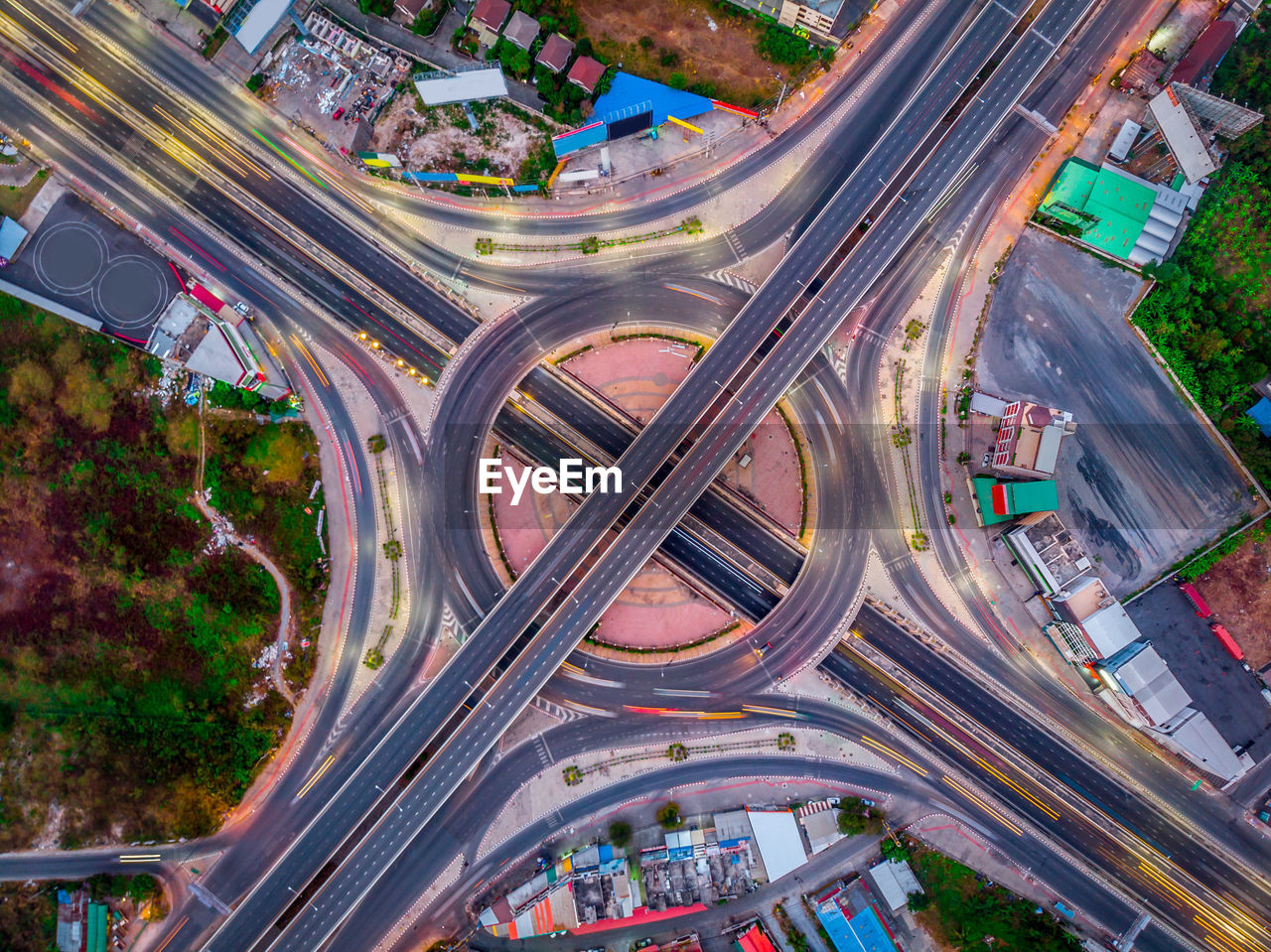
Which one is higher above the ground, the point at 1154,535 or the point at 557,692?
the point at 557,692

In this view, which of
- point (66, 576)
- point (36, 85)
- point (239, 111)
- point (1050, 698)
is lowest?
point (1050, 698)

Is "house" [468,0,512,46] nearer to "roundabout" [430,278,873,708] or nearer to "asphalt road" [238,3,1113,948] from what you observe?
"roundabout" [430,278,873,708]

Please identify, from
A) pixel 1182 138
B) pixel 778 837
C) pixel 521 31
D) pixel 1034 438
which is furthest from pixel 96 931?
pixel 1182 138

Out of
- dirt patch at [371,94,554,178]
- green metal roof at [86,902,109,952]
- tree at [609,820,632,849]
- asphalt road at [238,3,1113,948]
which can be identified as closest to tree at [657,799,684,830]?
tree at [609,820,632,849]

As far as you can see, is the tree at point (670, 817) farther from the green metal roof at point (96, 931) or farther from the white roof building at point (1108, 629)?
the green metal roof at point (96, 931)

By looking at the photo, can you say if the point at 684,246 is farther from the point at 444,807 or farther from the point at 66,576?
the point at 66,576

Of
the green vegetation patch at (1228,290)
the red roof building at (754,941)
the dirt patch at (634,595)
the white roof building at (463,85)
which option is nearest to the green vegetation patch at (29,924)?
the dirt patch at (634,595)

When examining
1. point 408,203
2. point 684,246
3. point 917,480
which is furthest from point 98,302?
point 917,480
